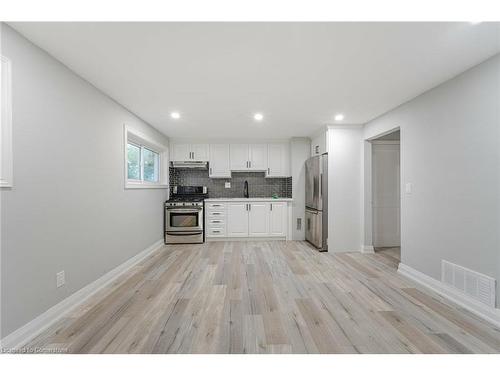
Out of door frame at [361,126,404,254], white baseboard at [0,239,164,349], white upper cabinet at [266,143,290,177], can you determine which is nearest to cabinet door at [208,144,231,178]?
white upper cabinet at [266,143,290,177]

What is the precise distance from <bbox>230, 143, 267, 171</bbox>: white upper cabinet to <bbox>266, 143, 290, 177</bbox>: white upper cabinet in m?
0.12

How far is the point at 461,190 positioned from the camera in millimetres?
2242

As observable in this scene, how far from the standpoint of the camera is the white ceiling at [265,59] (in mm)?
1619

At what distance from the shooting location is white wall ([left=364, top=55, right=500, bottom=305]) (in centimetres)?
198

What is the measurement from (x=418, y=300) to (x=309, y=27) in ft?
8.87

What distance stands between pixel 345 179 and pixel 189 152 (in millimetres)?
3380

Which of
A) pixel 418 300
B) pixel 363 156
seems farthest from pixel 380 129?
pixel 418 300

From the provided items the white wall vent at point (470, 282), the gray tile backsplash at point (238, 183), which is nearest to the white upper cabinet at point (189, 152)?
the gray tile backsplash at point (238, 183)

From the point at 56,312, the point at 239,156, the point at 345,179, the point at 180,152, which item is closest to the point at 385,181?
the point at 345,179

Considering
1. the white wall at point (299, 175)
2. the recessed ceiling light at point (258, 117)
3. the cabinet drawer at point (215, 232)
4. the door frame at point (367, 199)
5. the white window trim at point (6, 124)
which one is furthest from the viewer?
the white wall at point (299, 175)

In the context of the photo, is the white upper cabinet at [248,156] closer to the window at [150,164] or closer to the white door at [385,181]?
the window at [150,164]

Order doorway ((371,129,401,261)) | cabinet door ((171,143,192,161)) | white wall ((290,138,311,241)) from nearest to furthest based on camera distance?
doorway ((371,129,401,261)), white wall ((290,138,311,241)), cabinet door ((171,143,192,161))

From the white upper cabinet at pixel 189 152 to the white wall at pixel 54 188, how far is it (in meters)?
2.16

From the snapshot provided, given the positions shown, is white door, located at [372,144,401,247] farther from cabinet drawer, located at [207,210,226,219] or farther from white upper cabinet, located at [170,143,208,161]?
white upper cabinet, located at [170,143,208,161]
